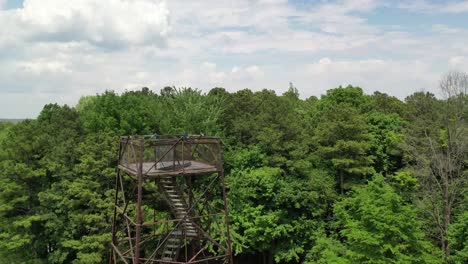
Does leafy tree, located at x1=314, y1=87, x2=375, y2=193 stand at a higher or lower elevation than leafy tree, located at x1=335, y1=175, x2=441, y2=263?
higher

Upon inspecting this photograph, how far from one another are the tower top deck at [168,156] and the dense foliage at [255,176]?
8117 mm

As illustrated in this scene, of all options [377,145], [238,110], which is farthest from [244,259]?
[377,145]

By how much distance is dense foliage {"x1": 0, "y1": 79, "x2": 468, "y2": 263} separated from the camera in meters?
22.8

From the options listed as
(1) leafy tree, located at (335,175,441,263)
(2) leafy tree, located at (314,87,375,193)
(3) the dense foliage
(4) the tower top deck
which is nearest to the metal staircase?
(4) the tower top deck

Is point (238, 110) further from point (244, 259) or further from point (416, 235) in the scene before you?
point (416, 235)

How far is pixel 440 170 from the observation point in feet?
74.2

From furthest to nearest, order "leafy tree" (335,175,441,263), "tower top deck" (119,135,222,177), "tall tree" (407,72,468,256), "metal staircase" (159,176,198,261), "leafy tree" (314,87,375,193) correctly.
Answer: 1. "leafy tree" (314,87,375,193)
2. "tall tree" (407,72,468,256)
3. "leafy tree" (335,175,441,263)
4. "metal staircase" (159,176,198,261)
5. "tower top deck" (119,135,222,177)

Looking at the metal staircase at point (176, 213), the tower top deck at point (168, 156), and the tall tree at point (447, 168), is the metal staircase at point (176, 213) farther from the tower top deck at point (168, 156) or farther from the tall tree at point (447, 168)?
the tall tree at point (447, 168)

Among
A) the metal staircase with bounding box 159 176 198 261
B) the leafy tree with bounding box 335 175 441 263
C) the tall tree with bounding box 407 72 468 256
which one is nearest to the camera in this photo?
the metal staircase with bounding box 159 176 198 261

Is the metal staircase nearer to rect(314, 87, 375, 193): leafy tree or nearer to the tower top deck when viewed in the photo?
the tower top deck

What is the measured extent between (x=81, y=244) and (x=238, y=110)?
1527 cm

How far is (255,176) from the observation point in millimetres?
25641

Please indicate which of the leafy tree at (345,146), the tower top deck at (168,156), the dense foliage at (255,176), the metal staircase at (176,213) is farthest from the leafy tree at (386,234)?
the leafy tree at (345,146)

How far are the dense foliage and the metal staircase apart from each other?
7.42 m
